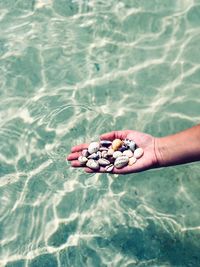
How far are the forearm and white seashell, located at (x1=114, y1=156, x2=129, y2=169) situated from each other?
0.42 meters

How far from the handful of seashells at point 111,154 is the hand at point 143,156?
5cm

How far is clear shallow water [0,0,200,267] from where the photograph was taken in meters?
5.16

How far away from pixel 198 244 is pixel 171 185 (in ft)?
2.89

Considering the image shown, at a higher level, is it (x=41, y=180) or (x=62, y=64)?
(x=62, y=64)

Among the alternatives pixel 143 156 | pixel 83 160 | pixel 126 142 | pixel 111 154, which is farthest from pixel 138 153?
pixel 83 160

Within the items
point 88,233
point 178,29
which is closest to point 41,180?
point 88,233

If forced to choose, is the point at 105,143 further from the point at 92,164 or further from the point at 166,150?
the point at 166,150

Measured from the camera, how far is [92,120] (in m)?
6.02

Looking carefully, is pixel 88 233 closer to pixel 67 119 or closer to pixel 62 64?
pixel 67 119

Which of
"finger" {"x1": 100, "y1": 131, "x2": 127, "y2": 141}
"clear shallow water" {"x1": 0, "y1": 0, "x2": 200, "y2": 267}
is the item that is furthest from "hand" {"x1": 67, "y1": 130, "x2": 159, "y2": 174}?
"clear shallow water" {"x1": 0, "y1": 0, "x2": 200, "y2": 267}

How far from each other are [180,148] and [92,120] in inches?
66.6

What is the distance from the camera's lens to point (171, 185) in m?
5.44

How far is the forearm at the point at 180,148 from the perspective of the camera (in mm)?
4727

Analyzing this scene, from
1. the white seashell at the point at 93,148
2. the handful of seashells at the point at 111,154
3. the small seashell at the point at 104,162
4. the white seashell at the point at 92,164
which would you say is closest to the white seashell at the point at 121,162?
the handful of seashells at the point at 111,154
